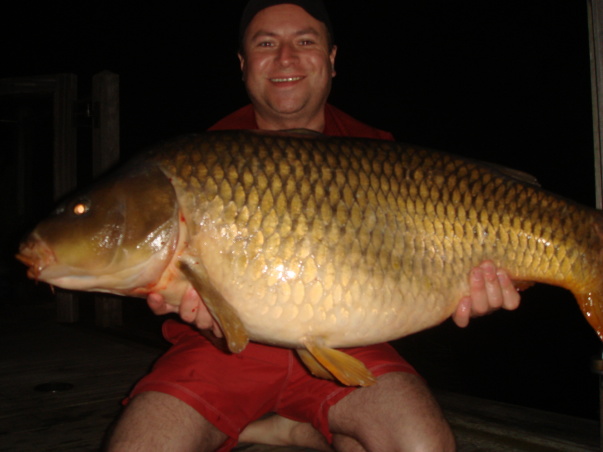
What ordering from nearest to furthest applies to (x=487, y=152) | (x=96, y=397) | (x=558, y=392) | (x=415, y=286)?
1. (x=415, y=286)
2. (x=96, y=397)
3. (x=558, y=392)
4. (x=487, y=152)

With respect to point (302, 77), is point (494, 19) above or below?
above

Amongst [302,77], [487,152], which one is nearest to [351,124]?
[302,77]

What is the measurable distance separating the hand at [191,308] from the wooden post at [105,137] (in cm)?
287

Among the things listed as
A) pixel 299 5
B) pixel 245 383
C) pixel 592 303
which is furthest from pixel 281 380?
pixel 299 5

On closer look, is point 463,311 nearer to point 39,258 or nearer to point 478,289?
point 478,289

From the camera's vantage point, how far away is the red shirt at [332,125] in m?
2.37

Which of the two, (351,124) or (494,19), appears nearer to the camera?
(351,124)

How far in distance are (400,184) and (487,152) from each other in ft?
100

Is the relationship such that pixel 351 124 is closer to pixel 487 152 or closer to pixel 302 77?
pixel 302 77

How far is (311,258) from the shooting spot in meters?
1.52

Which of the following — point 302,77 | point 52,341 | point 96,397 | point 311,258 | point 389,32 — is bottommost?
point 52,341

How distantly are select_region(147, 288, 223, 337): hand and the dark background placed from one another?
8513mm

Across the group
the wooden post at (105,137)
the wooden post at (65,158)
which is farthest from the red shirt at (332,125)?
the wooden post at (65,158)

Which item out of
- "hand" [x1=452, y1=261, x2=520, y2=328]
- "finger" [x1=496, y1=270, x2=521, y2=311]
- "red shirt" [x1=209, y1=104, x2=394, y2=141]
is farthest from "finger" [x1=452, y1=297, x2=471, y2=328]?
"red shirt" [x1=209, y1=104, x2=394, y2=141]
